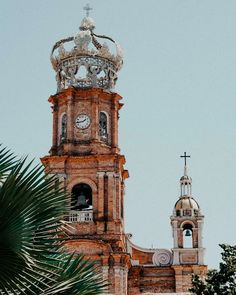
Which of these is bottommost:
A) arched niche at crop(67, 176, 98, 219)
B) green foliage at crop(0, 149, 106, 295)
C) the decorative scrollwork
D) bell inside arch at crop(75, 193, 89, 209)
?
green foliage at crop(0, 149, 106, 295)

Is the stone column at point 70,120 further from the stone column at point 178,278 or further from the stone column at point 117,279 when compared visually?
the stone column at point 178,278

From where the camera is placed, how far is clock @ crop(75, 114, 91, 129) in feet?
145

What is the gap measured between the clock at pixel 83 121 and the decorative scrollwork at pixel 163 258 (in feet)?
25.9

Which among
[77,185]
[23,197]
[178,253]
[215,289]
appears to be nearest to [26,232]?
[23,197]

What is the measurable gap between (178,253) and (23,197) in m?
34.8

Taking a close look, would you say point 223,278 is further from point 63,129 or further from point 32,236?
point 32,236

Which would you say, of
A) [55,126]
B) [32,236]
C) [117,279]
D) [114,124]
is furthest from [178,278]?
Answer: [32,236]

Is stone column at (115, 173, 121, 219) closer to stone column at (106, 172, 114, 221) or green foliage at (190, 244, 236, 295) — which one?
stone column at (106, 172, 114, 221)

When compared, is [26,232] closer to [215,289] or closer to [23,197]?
[23,197]

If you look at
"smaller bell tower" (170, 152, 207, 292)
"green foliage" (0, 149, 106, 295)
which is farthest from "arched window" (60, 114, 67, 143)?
"green foliage" (0, 149, 106, 295)

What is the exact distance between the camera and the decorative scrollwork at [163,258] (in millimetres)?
45688

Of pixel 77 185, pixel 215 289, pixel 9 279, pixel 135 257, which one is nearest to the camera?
pixel 9 279

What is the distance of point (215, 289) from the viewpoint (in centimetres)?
3297

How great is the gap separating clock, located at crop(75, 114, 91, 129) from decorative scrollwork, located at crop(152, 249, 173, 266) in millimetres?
7907
